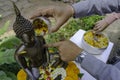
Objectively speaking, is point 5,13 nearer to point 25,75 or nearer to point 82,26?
point 82,26

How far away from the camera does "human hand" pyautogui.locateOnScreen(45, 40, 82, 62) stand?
1.82m

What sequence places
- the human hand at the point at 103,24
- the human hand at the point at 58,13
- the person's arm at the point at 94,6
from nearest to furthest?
1. the human hand at the point at 58,13
2. the person's arm at the point at 94,6
3. the human hand at the point at 103,24

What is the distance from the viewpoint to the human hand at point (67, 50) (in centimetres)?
182

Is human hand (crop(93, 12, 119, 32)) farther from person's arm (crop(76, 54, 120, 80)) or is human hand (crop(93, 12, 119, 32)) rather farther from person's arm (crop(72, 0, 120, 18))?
person's arm (crop(76, 54, 120, 80))

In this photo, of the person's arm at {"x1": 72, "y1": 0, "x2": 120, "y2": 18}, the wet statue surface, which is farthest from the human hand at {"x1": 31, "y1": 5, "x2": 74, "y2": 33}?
the wet statue surface

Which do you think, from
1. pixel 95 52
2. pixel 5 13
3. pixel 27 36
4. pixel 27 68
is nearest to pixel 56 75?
pixel 27 68

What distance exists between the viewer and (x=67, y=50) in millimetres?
1823

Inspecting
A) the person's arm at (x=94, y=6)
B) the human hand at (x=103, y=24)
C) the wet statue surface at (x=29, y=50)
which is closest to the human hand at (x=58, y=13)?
the person's arm at (x=94, y=6)

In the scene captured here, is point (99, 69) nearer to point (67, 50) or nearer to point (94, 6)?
point (67, 50)

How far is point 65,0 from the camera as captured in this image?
4711 millimetres

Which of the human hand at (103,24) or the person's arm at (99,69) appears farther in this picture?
the human hand at (103,24)

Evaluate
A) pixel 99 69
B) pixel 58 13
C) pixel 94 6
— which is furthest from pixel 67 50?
pixel 94 6

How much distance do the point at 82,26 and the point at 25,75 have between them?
201 cm

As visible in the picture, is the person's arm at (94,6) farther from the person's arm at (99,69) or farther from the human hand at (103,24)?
the human hand at (103,24)
